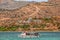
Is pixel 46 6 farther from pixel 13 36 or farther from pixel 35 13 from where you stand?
pixel 13 36

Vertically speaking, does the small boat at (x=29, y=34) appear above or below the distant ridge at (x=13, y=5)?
below

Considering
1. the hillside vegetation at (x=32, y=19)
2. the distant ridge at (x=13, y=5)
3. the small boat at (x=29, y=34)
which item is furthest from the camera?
the distant ridge at (x=13, y=5)

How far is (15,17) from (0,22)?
3.33ft

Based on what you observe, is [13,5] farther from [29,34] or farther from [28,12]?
[29,34]

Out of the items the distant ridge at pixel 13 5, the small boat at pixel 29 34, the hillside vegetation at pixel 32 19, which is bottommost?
the small boat at pixel 29 34

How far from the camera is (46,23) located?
56.3ft

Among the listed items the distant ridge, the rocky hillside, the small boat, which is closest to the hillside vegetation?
the rocky hillside

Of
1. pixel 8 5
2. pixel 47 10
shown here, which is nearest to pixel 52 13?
pixel 47 10

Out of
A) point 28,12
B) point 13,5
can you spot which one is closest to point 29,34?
point 28,12

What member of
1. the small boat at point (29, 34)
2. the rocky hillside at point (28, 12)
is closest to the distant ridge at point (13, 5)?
the rocky hillside at point (28, 12)

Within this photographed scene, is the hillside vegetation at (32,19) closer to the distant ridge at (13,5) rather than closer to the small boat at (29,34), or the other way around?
the distant ridge at (13,5)

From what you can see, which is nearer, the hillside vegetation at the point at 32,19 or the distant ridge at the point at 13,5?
the hillside vegetation at the point at 32,19

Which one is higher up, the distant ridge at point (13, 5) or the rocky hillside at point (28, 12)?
the distant ridge at point (13, 5)

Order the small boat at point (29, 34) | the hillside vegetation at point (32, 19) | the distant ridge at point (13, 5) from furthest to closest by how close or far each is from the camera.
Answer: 1. the distant ridge at point (13, 5)
2. the hillside vegetation at point (32, 19)
3. the small boat at point (29, 34)
